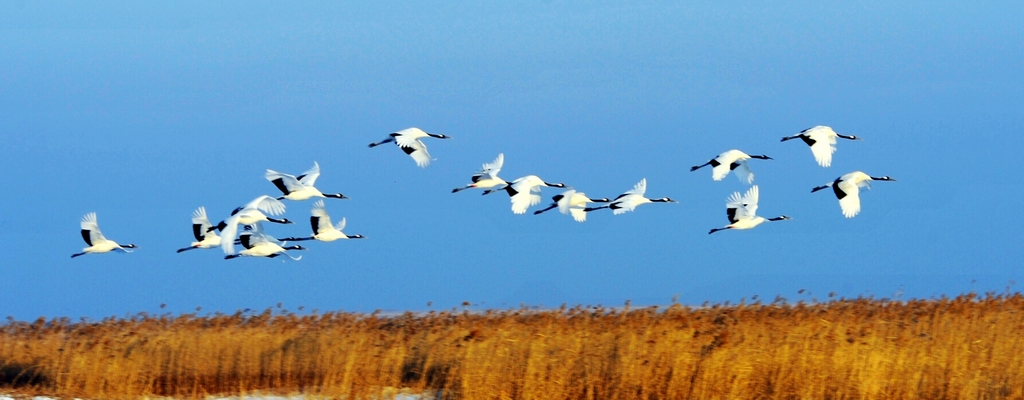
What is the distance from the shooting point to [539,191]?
17.7m

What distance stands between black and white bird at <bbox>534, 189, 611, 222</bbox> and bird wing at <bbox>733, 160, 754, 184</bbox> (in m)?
2.53

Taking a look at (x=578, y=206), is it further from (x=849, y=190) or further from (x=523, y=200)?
(x=849, y=190)

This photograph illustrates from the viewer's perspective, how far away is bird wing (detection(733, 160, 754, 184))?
17031 millimetres

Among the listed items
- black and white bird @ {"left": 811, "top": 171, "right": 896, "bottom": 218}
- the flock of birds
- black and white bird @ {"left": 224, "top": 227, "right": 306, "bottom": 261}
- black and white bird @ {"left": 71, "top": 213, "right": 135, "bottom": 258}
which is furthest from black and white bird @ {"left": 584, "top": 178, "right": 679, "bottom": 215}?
black and white bird @ {"left": 71, "top": 213, "right": 135, "bottom": 258}

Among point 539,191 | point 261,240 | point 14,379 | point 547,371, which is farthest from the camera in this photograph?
point 539,191

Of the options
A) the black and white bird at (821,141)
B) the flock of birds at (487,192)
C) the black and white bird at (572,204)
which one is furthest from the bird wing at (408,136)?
the black and white bird at (821,141)

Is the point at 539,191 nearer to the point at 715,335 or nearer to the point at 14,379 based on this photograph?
the point at 715,335

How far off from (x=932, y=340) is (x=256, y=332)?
312 inches

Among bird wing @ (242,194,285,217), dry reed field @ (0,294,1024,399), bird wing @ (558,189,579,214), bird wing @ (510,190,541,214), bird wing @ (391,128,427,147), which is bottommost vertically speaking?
dry reed field @ (0,294,1024,399)

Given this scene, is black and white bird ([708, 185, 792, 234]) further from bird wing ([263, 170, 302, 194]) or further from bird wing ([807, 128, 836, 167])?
bird wing ([263, 170, 302, 194])

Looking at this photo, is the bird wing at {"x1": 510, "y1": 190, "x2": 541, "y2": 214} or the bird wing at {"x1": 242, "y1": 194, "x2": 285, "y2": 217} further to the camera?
the bird wing at {"x1": 510, "y1": 190, "x2": 541, "y2": 214}

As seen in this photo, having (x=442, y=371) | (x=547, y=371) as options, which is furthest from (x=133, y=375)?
(x=547, y=371)

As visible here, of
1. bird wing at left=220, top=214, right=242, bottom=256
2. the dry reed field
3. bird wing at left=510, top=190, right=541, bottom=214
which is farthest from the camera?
bird wing at left=510, top=190, right=541, bottom=214

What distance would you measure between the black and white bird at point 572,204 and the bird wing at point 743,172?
253cm
